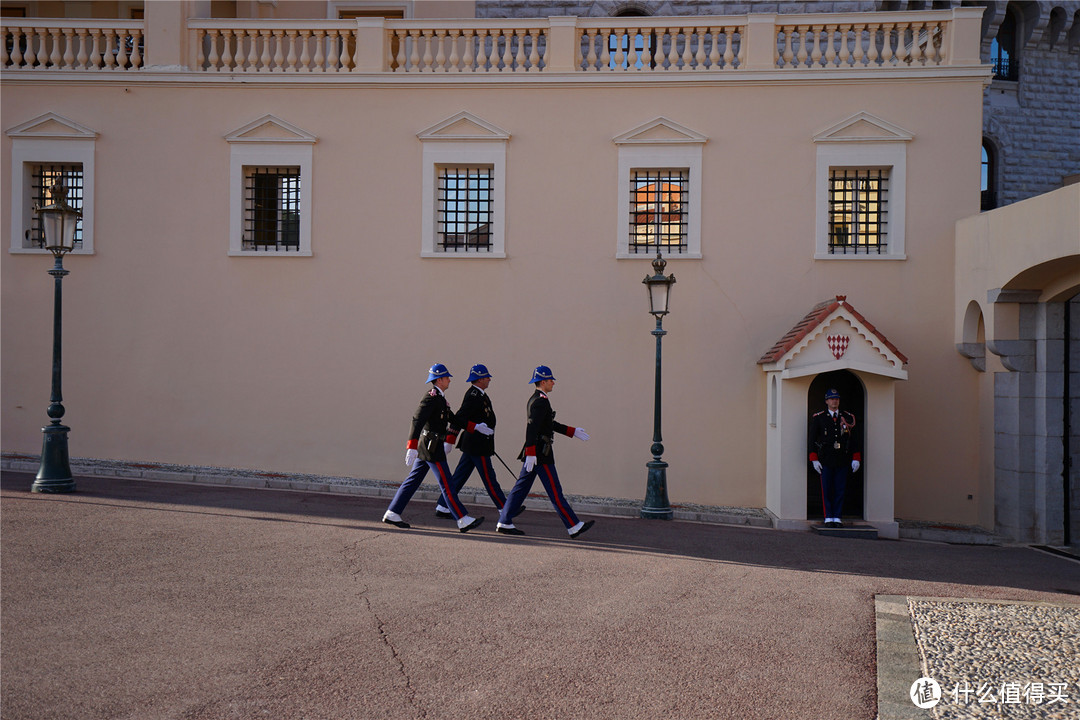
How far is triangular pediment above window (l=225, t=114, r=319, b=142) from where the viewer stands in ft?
52.8

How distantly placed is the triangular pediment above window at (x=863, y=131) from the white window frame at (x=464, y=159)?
540cm

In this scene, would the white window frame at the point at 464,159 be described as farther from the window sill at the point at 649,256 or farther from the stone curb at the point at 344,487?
the stone curb at the point at 344,487

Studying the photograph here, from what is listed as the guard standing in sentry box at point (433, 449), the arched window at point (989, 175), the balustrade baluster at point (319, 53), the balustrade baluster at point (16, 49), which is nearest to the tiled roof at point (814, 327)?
the guard standing in sentry box at point (433, 449)

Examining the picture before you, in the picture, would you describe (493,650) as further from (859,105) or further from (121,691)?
(859,105)

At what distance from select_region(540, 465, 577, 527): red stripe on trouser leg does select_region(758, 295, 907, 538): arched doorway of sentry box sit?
13.2 feet

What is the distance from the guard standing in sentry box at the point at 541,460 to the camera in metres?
10.4

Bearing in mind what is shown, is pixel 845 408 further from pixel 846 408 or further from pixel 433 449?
pixel 433 449

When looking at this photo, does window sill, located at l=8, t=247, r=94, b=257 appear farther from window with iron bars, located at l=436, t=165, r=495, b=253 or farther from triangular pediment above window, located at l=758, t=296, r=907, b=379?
triangular pediment above window, located at l=758, t=296, r=907, b=379

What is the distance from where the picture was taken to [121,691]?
5.17 meters

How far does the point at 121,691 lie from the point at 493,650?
227 cm

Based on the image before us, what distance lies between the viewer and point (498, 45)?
1705 cm

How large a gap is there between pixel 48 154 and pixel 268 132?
159 inches

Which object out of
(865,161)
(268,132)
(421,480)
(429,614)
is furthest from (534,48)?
(429,614)

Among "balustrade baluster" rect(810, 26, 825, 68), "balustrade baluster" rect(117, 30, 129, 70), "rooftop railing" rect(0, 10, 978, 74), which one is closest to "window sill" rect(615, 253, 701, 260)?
"rooftop railing" rect(0, 10, 978, 74)
